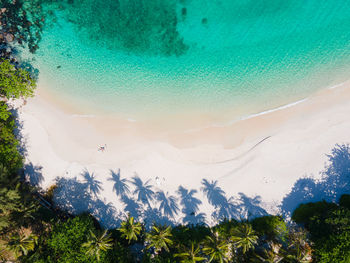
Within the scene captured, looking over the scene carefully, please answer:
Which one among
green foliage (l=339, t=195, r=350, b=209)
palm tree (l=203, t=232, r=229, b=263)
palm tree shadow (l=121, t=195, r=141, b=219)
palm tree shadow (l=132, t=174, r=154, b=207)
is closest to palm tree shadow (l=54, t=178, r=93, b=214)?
palm tree shadow (l=121, t=195, r=141, b=219)

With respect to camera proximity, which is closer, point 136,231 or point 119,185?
point 136,231

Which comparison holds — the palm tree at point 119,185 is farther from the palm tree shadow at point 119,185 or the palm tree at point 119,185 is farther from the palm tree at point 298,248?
the palm tree at point 298,248

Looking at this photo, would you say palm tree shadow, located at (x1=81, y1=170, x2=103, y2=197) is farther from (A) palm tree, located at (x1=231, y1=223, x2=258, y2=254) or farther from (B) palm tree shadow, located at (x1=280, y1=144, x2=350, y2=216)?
(B) palm tree shadow, located at (x1=280, y1=144, x2=350, y2=216)

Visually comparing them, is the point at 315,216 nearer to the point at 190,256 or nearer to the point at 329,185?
the point at 329,185

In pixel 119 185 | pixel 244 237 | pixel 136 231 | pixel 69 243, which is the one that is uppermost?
pixel 119 185

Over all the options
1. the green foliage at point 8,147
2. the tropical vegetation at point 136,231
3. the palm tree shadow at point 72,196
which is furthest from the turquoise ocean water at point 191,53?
the palm tree shadow at point 72,196

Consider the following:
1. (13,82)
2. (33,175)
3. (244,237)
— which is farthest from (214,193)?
(13,82)

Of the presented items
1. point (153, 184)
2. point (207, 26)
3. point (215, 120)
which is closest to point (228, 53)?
point (207, 26)
